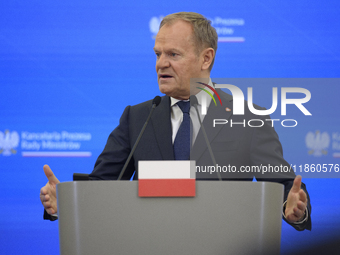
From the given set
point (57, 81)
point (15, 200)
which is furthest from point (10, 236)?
point (57, 81)

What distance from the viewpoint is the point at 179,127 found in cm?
176

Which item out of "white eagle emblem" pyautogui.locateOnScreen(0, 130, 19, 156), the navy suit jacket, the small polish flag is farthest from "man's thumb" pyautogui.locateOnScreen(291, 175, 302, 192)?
"white eagle emblem" pyautogui.locateOnScreen(0, 130, 19, 156)

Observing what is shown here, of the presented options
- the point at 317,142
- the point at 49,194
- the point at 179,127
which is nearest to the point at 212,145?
the point at 179,127

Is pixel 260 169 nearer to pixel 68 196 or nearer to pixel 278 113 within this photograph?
pixel 278 113

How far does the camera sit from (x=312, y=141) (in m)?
1.37

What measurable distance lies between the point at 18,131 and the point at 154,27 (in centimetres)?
118

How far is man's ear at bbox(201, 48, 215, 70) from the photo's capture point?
74.1 inches

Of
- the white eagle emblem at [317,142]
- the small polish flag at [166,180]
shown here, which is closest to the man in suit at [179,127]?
the white eagle emblem at [317,142]

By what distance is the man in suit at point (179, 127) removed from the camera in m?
1.56

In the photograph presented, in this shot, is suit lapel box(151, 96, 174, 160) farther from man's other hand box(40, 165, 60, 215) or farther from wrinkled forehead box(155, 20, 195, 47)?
man's other hand box(40, 165, 60, 215)

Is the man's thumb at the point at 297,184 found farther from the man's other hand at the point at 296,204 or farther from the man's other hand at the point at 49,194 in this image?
the man's other hand at the point at 49,194

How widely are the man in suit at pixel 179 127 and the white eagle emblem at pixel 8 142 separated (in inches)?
47.3

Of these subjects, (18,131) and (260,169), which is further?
(18,131)

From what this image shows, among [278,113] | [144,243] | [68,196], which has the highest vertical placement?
[278,113]
